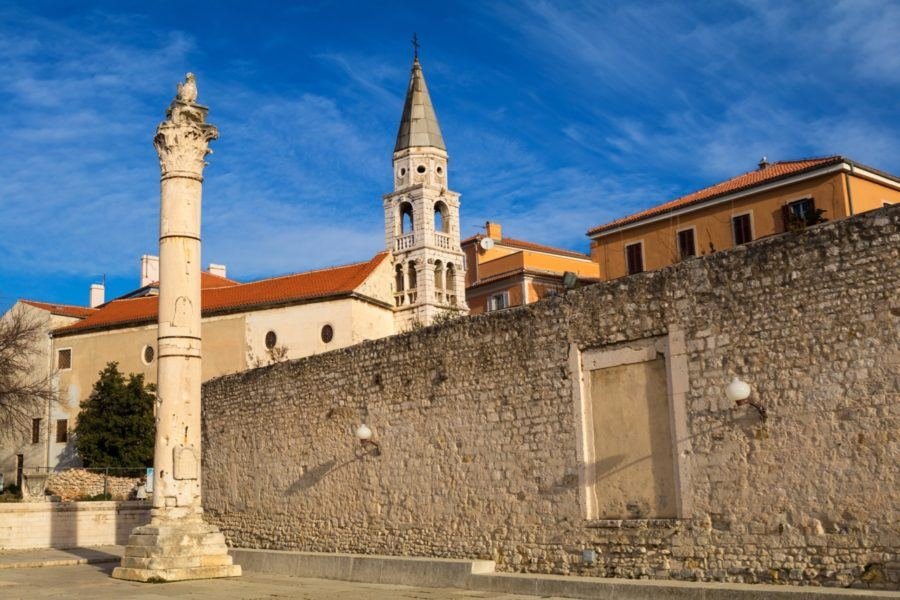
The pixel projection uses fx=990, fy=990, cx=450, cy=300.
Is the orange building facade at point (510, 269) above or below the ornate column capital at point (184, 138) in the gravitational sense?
above

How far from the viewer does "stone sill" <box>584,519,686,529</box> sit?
12102 millimetres

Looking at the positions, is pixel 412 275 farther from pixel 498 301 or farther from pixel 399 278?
pixel 498 301

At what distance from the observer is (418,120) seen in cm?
6153

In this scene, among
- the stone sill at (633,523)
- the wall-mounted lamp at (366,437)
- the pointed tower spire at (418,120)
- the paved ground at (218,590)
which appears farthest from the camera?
the pointed tower spire at (418,120)

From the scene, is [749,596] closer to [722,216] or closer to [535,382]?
[535,382]

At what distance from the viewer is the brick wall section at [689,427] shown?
10.4 meters

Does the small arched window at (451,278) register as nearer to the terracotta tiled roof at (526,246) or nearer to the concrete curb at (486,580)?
the terracotta tiled roof at (526,246)

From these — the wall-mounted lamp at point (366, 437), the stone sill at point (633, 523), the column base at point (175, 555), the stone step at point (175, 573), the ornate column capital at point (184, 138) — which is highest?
the ornate column capital at point (184, 138)

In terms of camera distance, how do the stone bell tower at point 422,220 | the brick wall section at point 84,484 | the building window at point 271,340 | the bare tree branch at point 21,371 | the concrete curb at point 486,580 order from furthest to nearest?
the stone bell tower at point 422,220
the building window at point 271,340
the bare tree branch at point 21,371
the brick wall section at point 84,484
the concrete curb at point 486,580

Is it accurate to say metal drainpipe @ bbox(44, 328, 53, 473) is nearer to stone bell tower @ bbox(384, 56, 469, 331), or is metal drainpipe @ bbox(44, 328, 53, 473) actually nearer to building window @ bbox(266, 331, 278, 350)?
building window @ bbox(266, 331, 278, 350)

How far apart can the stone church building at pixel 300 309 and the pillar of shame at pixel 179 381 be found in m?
27.7

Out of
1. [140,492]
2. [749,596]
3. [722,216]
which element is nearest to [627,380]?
[749,596]

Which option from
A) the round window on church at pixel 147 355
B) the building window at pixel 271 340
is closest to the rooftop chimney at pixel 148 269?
the round window on church at pixel 147 355

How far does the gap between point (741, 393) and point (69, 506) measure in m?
20.7
